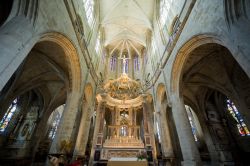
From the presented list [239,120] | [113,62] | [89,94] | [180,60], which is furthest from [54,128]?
[239,120]

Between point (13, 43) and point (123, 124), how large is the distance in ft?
38.3

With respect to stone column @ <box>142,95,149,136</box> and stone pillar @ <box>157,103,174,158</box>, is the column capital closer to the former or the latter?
stone column @ <box>142,95,149,136</box>

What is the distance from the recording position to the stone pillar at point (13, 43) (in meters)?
3.57

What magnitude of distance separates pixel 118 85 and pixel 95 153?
6.55 meters

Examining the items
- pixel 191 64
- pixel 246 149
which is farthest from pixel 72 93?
pixel 246 149

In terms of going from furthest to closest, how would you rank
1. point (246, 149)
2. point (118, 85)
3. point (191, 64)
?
point (118, 85) < point (246, 149) < point (191, 64)

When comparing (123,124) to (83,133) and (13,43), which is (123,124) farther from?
(13,43)

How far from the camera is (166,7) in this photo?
11031 mm

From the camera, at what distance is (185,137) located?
6535 mm

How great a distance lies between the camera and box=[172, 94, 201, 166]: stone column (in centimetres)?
600

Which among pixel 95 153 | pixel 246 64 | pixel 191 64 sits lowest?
→ pixel 95 153

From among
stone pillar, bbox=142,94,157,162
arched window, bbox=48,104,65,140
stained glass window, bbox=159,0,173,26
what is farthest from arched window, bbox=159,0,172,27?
arched window, bbox=48,104,65,140

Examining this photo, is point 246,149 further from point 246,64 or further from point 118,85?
point 118,85

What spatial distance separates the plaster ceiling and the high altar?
722 cm
